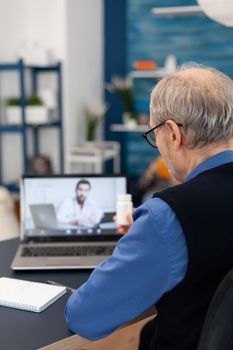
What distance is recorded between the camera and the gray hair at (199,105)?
40.4 inches

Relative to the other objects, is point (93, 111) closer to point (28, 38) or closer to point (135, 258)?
point (28, 38)

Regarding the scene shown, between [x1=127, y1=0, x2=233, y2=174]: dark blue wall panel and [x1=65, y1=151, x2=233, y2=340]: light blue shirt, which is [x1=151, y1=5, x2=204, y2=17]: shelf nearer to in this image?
→ [x1=127, y1=0, x2=233, y2=174]: dark blue wall panel

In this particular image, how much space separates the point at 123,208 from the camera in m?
1.62

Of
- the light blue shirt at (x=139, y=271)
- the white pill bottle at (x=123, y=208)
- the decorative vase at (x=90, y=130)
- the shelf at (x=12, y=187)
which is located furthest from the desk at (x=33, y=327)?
the decorative vase at (x=90, y=130)

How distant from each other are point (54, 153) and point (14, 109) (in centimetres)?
67

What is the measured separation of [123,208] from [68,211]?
21 cm

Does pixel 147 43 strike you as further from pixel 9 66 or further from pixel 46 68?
pixel 9 66

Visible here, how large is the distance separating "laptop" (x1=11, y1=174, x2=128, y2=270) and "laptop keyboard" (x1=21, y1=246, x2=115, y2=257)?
0.01 meters

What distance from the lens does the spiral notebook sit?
1219 mm

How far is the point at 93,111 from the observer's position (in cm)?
485

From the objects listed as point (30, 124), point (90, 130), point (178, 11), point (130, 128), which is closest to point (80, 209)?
point (30, 124)

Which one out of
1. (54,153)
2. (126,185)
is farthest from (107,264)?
(54,153)

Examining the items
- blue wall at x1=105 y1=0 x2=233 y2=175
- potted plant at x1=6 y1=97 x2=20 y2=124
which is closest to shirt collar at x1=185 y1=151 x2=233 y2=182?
blue wall at x1=105 y1=0 x2=233 y2=175

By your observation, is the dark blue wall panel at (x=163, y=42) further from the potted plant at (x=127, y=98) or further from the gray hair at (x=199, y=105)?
the gray hair at (x=199, y=105)
